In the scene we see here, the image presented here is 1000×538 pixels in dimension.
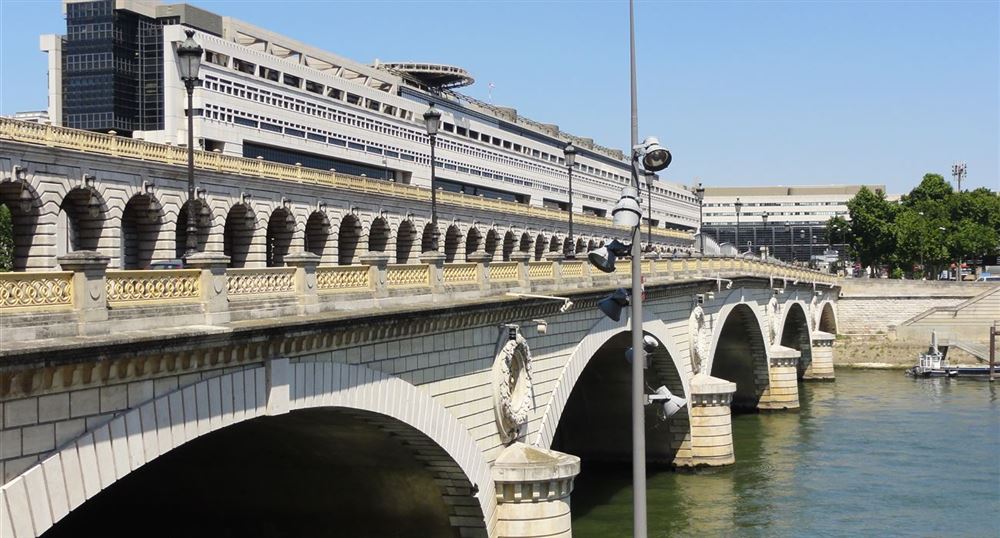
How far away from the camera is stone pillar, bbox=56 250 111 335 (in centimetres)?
1470

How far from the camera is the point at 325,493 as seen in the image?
29.0 metres

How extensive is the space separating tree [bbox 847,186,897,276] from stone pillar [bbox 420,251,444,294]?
121411 mm

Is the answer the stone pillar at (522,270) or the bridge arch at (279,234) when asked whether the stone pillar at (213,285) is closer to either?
the stone pillar at (522,270)

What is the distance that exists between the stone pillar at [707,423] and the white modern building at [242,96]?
33.5 m

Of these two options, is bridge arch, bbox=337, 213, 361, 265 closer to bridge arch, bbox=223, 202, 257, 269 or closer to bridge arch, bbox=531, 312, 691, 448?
bridge arch, bbox=223, 202, 257, 269

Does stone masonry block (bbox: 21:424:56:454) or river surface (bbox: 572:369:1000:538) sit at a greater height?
stone masonry block (bbox: 21:424:56:454)

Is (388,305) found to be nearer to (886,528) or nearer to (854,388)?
(886,528)

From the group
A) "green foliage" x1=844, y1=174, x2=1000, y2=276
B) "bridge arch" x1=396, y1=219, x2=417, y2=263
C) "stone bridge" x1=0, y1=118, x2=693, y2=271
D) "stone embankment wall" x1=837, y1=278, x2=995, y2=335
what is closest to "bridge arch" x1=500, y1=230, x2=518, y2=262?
"stone bridge" x1=0, y1=118, x2=693, y2=271

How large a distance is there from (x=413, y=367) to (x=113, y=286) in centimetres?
910

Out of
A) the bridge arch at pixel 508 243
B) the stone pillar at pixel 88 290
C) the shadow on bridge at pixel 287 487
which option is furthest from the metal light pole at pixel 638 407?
the bridge arch at pixel 508 243

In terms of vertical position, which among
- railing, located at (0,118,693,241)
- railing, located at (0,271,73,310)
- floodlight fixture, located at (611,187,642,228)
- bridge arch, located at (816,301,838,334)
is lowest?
bridge arch, located at (816,301,838,334)

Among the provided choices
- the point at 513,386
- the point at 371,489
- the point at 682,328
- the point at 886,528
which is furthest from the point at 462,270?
the point at 682,328

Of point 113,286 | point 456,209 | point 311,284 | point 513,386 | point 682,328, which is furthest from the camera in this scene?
point 456,209

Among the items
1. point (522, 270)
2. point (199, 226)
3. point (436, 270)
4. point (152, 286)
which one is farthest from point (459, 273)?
point (199, 226)
